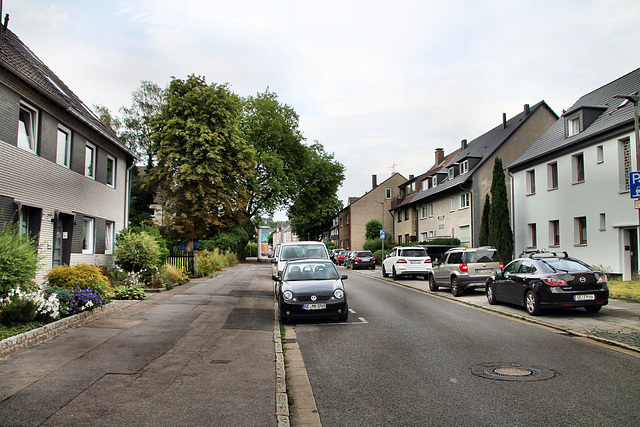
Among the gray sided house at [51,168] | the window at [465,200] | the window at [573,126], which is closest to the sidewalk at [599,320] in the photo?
the gray sided house at [51,168]

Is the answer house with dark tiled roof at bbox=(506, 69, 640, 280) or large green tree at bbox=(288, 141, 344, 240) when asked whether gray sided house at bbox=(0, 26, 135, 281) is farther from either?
large green tree at bbox=(288, 141, 344, 240)

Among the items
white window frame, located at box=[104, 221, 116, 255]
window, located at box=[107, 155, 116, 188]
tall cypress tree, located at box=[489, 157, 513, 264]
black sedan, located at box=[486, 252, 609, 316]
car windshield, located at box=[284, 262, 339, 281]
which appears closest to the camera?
black sedan, located at box=[486, 252, 609, 316]

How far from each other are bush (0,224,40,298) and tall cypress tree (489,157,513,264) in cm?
2630

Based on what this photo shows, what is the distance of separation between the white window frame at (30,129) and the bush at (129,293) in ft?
15.9

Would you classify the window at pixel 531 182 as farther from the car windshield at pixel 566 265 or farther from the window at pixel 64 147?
the window at pixel 64 147

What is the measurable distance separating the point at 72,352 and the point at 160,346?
4.33 feet

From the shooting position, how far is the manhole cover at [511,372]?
6402 millimetres

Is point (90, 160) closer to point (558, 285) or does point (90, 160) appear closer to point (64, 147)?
point (64, 147)

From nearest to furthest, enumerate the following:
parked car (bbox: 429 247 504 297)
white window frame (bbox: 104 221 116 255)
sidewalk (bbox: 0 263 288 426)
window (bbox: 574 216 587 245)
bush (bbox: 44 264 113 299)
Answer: sidewalk (bbox: 0 263 288 426) < bush (bbox: 44 264 113 299) < parked car (bbox: 429 247 504 297) < white window frame (bbox: 104 221 116 255) < window (bbox: 574 216 587 245)

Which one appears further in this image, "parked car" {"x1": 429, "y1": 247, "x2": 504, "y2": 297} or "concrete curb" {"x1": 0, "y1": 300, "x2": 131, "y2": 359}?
"parked car" {"x1": 429, "y1": 247, "x2": 504, "y2": 297}

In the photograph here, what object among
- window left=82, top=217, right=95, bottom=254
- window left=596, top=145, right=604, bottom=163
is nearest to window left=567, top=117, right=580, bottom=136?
window left=596, top=145, right=604, bottom=163

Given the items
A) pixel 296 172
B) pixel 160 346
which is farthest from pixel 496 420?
pixel 296 172

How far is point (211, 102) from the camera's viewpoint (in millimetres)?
33000

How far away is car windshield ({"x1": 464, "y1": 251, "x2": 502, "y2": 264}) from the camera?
17.8 m
